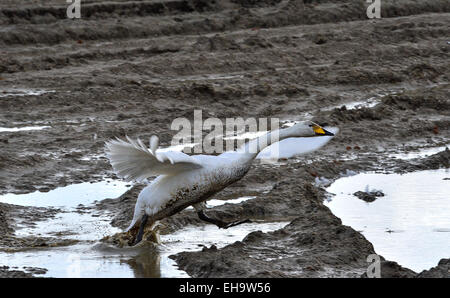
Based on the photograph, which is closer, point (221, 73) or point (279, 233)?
point (279, 233)

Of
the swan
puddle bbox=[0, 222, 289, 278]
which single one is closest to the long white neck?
the swan

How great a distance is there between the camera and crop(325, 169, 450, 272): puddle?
713cm

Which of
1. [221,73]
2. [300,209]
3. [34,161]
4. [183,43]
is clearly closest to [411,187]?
[300,209]

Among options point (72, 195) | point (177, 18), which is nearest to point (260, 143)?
point (72, 195)

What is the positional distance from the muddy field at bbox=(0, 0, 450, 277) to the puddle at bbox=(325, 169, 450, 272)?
213mm

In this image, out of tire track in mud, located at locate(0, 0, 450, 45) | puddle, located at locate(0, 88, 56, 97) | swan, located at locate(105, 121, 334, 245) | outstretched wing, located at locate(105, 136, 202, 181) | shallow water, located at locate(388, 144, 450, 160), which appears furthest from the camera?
tire track in mud, located at locate(0, 0, 450, 45)

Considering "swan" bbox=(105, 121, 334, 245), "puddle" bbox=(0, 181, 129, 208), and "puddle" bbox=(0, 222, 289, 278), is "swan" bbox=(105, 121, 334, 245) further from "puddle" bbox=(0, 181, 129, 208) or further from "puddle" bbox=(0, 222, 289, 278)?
"puddle" bbox=(0, 181, 129, 208)

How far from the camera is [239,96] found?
41.1 feet

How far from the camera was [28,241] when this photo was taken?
7117 mm

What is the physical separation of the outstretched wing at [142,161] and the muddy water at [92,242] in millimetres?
733

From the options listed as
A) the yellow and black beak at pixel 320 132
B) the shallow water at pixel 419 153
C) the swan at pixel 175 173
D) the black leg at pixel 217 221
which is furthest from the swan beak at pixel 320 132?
the shallow water at pixel 419 153

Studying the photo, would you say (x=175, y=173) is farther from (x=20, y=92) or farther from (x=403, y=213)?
(x=20, y=92)

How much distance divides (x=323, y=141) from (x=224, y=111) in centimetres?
461
